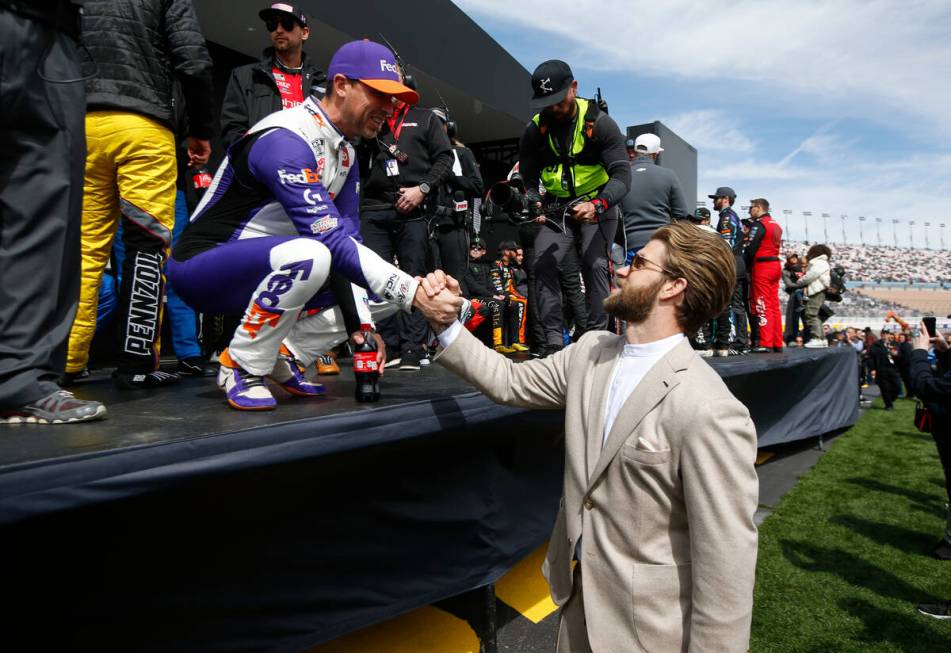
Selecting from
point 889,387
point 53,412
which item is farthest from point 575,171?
point 889,387

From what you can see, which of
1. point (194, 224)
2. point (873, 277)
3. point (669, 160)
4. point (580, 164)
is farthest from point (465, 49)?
point (873, 277)

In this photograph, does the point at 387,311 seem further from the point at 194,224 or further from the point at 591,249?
the point at 591,249

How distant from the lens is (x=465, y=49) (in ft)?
32.3

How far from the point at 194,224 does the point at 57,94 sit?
603 mm

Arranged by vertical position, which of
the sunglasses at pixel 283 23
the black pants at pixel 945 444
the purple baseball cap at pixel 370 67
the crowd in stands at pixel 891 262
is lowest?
the black pants at pixel 945 444

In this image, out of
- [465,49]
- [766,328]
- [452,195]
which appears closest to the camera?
[452,195]

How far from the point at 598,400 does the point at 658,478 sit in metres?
0.26

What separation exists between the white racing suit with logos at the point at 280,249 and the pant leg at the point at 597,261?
1.92 m

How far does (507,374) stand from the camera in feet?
6.26

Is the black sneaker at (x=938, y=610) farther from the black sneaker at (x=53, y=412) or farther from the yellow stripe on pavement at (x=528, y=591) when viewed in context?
the black sneaker at (x=53, y=412)

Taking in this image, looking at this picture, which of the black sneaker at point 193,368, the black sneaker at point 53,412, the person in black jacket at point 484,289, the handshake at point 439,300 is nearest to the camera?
the black sneaker at point 53,412

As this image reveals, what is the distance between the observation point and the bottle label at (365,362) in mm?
2153

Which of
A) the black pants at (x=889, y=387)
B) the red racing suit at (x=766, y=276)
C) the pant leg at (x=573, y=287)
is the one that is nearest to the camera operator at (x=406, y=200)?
the pant leg at (x=573, y=287)

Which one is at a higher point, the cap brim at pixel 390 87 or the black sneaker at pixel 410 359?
the cap brim at pixel 390 87
